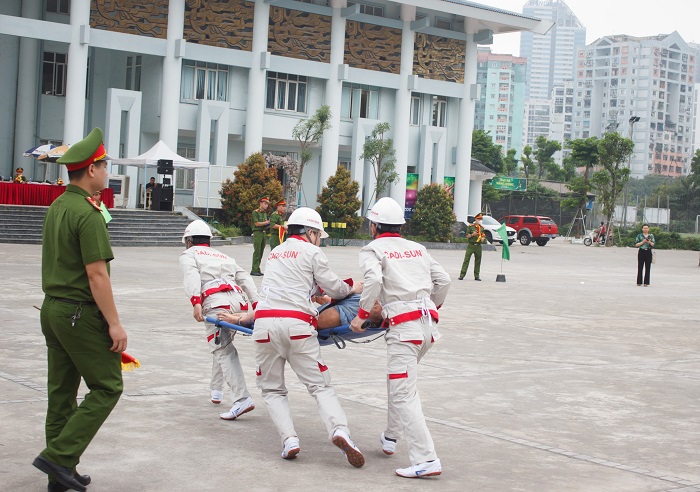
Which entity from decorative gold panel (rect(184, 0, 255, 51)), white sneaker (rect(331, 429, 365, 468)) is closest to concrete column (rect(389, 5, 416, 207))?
decorative gold panel (rect(184, 0, 255, 51))

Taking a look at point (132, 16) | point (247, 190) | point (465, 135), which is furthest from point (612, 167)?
point (132, 16)

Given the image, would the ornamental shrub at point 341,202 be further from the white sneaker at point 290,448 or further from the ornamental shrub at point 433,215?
the white sneaker at point 290,448

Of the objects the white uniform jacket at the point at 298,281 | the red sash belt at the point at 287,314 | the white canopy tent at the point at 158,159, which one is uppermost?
the white canopy tent at the point at 158,159

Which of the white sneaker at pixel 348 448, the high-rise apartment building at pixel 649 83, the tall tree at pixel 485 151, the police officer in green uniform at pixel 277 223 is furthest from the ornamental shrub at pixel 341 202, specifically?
the high-rise apartment building at pixel 649 83

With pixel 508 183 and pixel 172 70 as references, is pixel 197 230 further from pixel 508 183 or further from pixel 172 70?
pixel 508 183

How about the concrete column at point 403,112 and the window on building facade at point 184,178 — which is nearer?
the window on building facade at point 184,178

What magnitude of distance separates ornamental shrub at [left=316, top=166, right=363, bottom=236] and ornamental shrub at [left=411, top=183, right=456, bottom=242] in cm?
461

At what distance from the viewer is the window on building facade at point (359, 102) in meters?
50.3

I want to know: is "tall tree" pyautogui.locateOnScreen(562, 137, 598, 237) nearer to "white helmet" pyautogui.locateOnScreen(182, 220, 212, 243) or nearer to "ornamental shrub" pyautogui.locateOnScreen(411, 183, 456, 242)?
"ornamental shrub" pyautogui.locateOnScreen(411, 183, 456, 242)

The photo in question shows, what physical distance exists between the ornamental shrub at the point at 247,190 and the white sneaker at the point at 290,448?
3358cm

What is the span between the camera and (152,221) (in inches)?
1438

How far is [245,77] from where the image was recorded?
153ft

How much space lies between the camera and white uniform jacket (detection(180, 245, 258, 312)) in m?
7.86

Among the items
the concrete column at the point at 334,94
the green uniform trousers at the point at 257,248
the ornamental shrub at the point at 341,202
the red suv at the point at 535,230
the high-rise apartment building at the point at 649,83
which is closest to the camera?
the green uniform trousers at the point at 257,248
